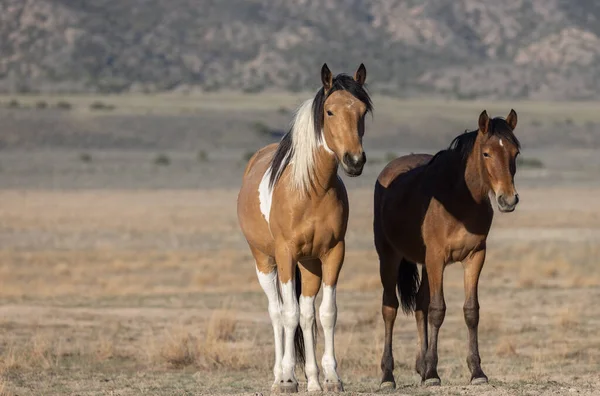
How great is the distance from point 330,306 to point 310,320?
0.23 meters

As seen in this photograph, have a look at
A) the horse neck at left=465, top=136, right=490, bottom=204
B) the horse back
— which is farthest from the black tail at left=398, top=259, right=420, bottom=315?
the horse neck at left=465, top=136, right=490, bottom=204

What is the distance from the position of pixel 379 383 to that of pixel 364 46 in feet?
300

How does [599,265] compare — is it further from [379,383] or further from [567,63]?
[567,63]

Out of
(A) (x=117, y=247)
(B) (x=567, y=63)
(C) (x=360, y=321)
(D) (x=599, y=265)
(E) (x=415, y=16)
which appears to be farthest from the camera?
(E) (x=415, y=16)

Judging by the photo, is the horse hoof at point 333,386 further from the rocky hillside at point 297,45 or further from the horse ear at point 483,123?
the rocky hillside at point 297,45

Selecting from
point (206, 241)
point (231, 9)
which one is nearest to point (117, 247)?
point (206, 241)

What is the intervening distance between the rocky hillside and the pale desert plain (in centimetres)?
3842

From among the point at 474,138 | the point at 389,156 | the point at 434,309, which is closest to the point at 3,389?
the point at 434,309

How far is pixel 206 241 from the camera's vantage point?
92.9 feet

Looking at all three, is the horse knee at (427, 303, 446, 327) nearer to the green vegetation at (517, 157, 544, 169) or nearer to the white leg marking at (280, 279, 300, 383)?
the white leg marking at (280, 279, 300, 383)

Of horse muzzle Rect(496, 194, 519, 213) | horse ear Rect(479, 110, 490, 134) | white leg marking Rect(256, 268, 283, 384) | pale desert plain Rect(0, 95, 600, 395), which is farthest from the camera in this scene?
pale desert plain Rect(0, 95, 600, 395)

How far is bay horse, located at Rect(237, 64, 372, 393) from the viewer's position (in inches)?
373

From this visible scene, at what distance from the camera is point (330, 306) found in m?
9.78

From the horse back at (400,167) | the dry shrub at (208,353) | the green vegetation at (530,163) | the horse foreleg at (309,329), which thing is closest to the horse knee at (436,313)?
the horse foreleg at (309,329)
